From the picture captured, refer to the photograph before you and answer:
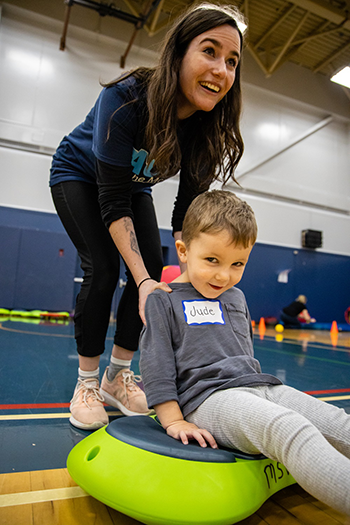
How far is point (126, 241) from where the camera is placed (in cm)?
115

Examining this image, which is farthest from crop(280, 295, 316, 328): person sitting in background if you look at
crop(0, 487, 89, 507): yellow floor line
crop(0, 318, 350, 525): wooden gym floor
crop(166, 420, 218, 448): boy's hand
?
crop(0, 487, 89, 507): yellow floor line

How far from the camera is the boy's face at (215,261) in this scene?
3.12 feet

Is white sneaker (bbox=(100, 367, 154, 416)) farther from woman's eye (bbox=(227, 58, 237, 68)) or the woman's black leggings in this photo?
woman's eye (bbox=(227, 58, 237, 68))

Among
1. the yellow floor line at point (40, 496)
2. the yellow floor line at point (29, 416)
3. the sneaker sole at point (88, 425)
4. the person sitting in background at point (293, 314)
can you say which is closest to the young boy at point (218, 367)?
the yellow floor line at point (40, 496)

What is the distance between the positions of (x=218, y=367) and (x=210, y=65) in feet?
2.80

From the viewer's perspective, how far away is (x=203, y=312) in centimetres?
102

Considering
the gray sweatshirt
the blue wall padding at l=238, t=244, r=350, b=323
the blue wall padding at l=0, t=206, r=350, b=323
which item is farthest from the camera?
the blue wall padding at l=238, t=244, r=350, b=323

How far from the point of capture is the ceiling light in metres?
6.81

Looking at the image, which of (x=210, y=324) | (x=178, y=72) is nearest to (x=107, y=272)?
(x=210, y=324)

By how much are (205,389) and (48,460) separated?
431 mm

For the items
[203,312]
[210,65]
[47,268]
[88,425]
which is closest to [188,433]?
[203,312]

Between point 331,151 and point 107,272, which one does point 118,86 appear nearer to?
point 107,272

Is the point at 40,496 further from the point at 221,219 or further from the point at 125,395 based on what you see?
the point at 221,219

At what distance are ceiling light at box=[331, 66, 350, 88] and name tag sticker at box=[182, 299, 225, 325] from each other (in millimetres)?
7337
